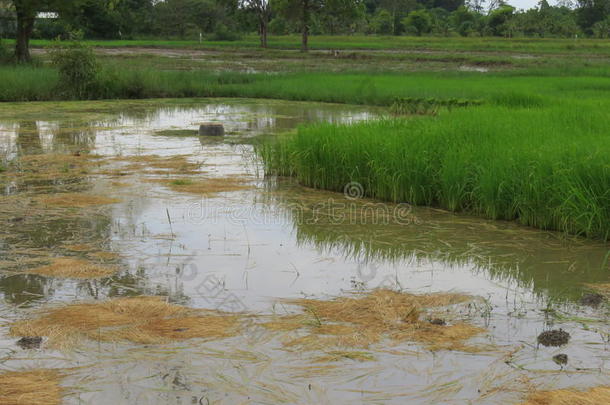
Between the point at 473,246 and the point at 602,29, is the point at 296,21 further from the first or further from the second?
the point at 473,246

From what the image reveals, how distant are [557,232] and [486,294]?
5.44 ft

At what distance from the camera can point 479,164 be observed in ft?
20.5

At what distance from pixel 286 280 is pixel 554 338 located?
162cm

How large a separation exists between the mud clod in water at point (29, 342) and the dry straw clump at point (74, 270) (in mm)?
950

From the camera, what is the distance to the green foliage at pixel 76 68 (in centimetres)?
1556

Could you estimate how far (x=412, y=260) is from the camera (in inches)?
193

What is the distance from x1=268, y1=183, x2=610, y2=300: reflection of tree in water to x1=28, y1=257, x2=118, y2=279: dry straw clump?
4.99 ft

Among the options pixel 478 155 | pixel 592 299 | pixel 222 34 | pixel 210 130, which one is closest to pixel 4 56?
pixel 210 130

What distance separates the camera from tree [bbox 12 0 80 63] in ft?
67.1

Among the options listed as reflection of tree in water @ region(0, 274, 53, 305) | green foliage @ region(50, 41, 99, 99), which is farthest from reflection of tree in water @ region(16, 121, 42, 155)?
reflection of tree in water @ region(0, 274, 53, 305)

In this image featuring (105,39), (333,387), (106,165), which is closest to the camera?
(333,387)

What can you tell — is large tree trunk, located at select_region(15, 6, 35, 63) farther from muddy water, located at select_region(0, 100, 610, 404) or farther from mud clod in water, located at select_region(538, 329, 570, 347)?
mud clod in water, located at select_region(538, 329, 570, 347)

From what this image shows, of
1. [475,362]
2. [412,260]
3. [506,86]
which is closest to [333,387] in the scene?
[475,362]

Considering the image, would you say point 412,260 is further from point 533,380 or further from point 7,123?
point 7,123
